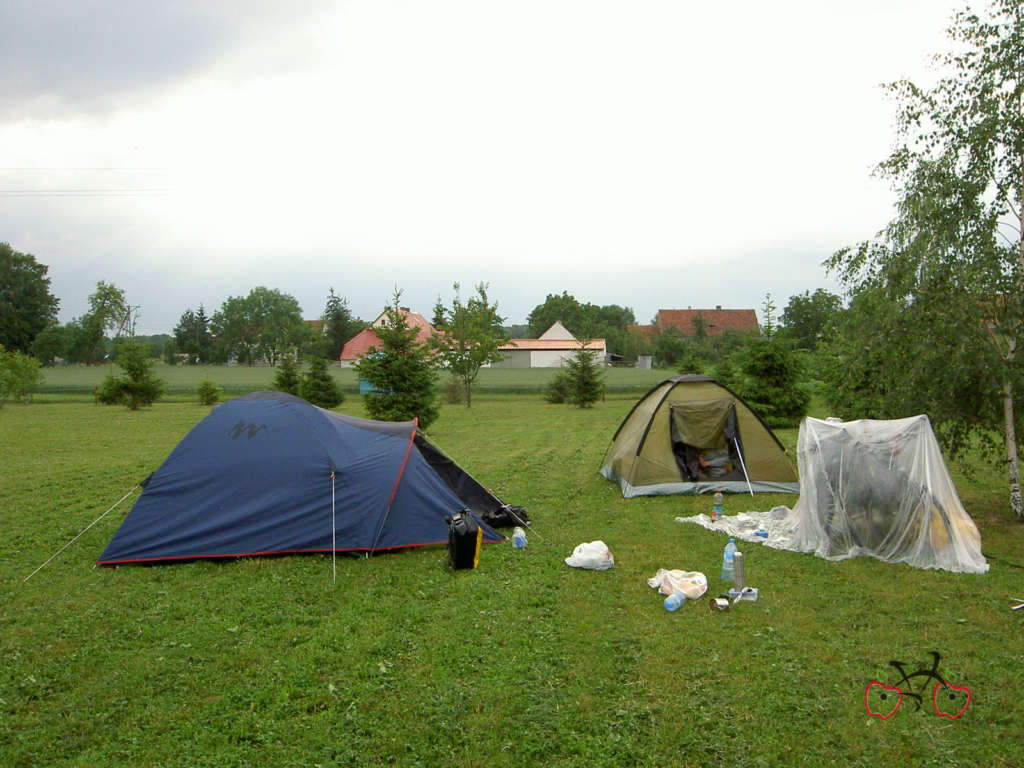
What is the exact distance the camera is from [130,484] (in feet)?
39.3

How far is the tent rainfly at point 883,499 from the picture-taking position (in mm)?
6742

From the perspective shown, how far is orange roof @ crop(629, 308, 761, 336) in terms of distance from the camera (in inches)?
2788

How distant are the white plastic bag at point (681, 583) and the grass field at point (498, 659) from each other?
14cm

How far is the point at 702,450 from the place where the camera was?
428 inches

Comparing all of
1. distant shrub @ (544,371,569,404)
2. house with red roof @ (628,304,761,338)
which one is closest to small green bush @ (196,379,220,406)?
distant shrub @ (544,371,569,404)

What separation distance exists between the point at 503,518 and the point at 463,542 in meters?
1.66

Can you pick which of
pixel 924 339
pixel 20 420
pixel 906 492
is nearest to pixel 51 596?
pixel 906 492

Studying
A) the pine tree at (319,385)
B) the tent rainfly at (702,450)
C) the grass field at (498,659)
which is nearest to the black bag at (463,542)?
the grass field at (498,659)

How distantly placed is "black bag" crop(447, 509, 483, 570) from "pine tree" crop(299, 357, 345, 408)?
20.6 meters

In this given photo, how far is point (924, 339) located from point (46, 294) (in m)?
72.0

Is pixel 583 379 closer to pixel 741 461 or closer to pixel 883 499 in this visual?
pixel 741 461

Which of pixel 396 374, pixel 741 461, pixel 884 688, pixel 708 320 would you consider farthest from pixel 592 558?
pixel 708 320

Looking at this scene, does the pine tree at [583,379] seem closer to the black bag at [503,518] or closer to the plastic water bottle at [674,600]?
the black bag at [503,518]

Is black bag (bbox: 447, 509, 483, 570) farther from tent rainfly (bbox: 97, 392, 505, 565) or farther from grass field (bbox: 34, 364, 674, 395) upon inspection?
grass field (bbox: 34, 364, 674, 395)
